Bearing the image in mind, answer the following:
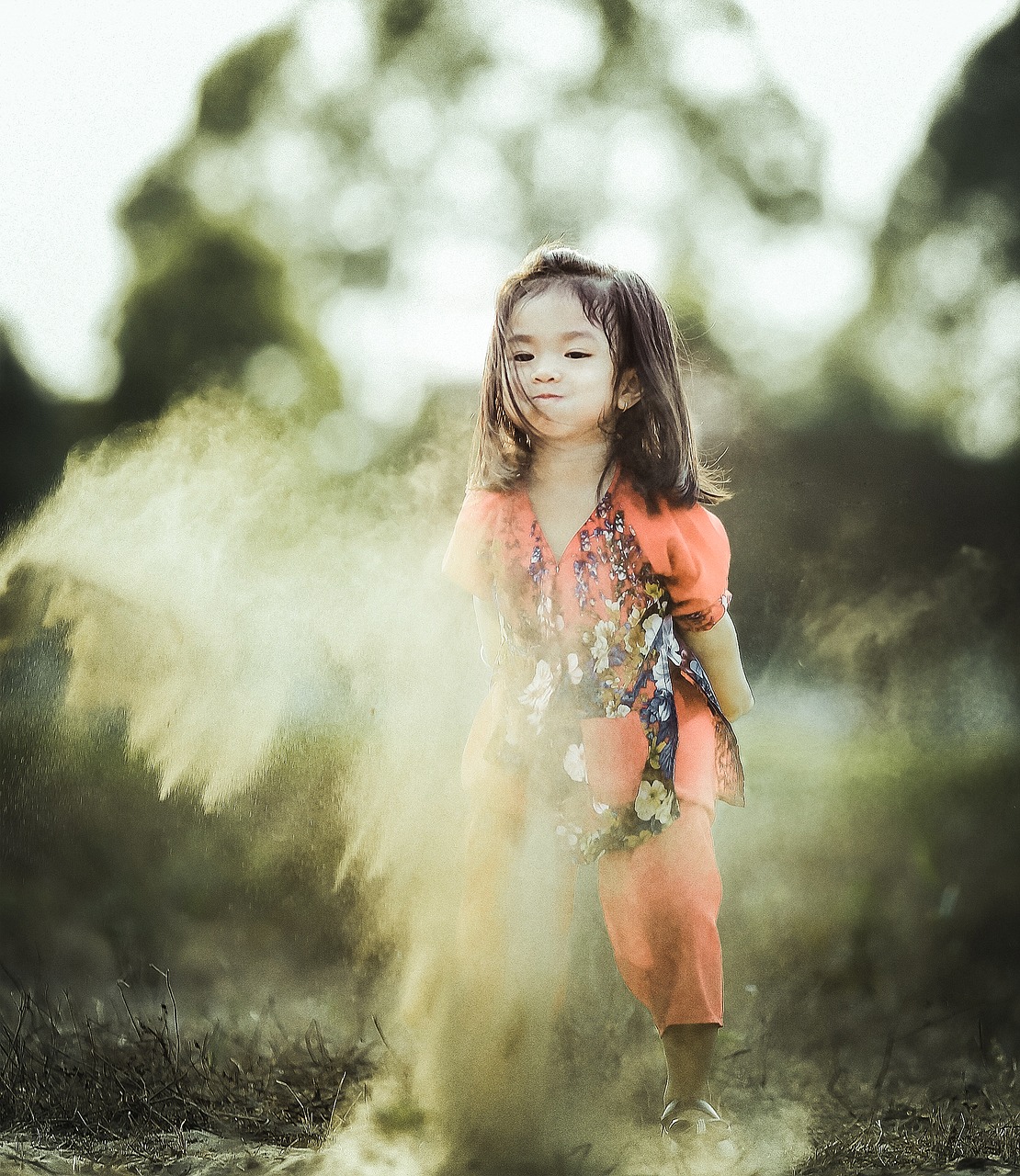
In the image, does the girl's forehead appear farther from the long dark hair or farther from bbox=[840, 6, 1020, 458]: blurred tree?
bbox=[840, 6, 1020, 458]: blurred tree

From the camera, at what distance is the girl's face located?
1.92 meters

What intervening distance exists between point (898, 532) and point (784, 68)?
0.91 meters

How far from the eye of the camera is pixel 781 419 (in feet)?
7.14

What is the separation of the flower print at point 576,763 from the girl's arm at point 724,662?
0.27m

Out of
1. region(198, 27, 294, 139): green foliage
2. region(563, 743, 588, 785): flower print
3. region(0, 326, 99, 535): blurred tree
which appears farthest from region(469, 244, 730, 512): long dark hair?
region(0, 326, 99, 535): blurred tree

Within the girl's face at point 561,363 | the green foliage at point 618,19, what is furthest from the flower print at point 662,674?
the green foliage at point 618,19

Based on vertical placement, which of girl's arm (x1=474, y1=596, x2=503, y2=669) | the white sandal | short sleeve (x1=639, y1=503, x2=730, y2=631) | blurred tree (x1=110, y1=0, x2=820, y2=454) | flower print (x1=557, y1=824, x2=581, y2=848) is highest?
blurred tree (x1=110, y1=0, x2=820, y2=454)

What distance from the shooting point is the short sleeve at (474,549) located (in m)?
2.03

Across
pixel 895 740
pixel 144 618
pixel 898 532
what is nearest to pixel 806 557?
pixel 898 532

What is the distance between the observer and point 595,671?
6.37 ft

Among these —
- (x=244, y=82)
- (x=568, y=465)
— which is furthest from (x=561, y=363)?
(x=244, y=82)

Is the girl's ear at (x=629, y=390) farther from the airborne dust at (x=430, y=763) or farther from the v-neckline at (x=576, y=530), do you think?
the airborne dust at (x=430, y=763)

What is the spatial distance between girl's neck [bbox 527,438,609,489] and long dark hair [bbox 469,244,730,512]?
0.05 feet

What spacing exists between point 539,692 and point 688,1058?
68 cm
